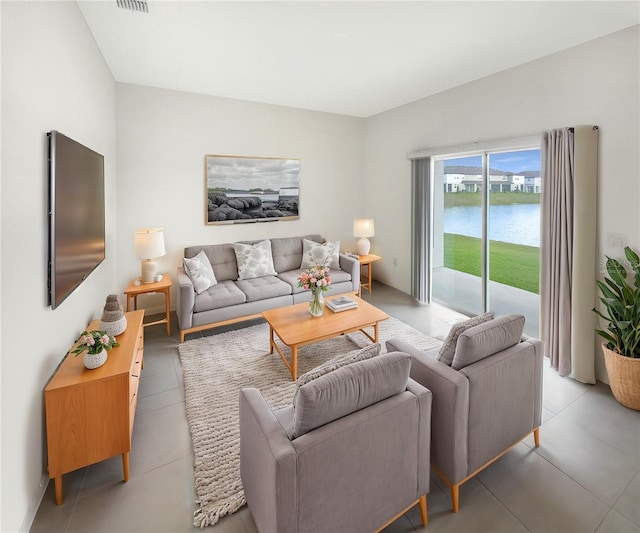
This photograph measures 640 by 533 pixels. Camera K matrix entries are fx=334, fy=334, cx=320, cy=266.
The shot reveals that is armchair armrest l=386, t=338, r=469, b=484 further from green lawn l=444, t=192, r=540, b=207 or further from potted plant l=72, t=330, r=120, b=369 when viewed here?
green lawn l=444, t=192, r=540, b=207

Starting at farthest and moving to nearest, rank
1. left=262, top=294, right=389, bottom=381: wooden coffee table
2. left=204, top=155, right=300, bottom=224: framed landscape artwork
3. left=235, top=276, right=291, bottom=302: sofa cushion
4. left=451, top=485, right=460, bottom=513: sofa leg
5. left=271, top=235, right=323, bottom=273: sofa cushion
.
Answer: left=271, top=235, right=323, bottom=273: sofa cushion < left=204, top=155, right=300, bottom=224: framed landscape artwork < left=235, top=276, right=291, bottom=302: sofa cushion < left=262, top=294, right=389, bottom=381: wooden coffee table < left=451, top=485, right=460, bottom=513: sofa leg

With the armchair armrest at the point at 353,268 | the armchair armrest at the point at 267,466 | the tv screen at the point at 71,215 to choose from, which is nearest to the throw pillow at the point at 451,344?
the armchair armrest at the point at 267,466

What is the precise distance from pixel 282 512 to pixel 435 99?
4692 mm

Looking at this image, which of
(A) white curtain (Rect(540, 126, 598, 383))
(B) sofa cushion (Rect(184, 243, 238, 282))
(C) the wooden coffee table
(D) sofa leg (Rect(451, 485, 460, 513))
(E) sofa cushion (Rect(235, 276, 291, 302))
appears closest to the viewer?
(D) sofa leg (Rect(451, 485, 460, 513))

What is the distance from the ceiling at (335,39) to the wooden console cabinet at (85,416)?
252 cm

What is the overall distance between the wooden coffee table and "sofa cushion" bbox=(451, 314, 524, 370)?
4.63ft

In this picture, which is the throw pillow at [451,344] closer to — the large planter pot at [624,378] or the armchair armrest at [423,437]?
the armchair armrest at [423,437]

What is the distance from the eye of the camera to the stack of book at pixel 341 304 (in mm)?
3482

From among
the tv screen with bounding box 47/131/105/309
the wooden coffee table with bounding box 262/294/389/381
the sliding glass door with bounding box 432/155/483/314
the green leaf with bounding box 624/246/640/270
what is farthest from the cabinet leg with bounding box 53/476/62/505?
the sliding glass door with bounding box 432/155/483/314

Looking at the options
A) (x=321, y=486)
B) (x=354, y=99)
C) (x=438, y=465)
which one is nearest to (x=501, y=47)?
(x=354, y=99)

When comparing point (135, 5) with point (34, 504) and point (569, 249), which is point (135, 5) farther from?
point (569, 249)

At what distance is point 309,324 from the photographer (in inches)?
125

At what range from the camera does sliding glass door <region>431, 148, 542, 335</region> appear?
141 inches

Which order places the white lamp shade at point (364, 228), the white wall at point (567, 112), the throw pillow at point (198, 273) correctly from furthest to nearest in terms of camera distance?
the white lamp shade at point (364, 228) → the throw pillow at point (198, 273) → the white wall at point (567, 112)
